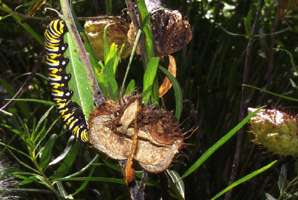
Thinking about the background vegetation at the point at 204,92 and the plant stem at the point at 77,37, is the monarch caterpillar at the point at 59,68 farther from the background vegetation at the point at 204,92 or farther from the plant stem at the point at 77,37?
the background vegetation at the point at 204,92

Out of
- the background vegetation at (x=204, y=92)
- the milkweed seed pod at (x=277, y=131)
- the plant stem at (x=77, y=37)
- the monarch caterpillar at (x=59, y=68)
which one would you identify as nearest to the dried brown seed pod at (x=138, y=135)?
the plant stem at (x=77, y=37)

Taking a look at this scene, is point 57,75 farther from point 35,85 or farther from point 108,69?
point 35,85

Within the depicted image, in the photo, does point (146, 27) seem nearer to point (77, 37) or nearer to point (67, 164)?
point (77, 37)

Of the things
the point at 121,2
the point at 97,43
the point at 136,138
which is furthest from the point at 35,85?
the point at 136,138

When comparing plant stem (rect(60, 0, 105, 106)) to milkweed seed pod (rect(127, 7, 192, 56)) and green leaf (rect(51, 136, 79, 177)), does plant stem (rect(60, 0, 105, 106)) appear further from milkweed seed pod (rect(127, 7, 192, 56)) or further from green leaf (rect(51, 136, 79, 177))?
green leaf (rect(51, 136, 79, 177))

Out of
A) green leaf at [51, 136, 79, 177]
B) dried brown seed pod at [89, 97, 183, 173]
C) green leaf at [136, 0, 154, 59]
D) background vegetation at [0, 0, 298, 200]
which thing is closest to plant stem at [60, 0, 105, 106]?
dried brown seed pod at [89, 97, 183, 173]

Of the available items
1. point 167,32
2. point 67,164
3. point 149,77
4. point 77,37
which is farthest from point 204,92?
point 77,37
